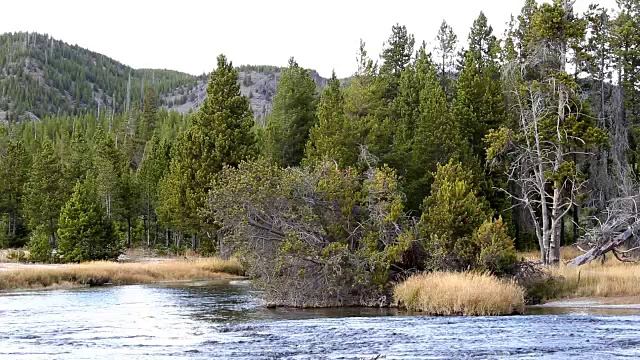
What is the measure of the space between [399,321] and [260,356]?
7480 mm

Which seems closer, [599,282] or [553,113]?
[599,282]

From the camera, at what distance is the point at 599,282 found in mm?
29484

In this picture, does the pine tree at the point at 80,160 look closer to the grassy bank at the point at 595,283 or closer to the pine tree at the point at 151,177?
the pine tree at the point at 151,177

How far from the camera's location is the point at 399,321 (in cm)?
2330

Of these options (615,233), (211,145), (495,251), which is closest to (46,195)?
(211,145)

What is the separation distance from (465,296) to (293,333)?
7.33 m

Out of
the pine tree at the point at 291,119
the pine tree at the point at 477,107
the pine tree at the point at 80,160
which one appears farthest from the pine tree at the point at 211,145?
the pine tree at the point at 80,160

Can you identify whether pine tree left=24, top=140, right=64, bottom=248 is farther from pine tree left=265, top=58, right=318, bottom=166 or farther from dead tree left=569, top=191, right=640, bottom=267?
dead tree left=569, top=191, right=640, bottom=267

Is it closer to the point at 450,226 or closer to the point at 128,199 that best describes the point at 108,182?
the point at 128,199

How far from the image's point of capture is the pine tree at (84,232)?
2154 inches

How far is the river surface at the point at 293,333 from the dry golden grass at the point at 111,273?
10.6 m

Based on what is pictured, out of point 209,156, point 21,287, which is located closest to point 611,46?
point 209,156

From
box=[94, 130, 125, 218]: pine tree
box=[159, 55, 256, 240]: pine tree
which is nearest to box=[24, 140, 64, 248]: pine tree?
box=[94, 130, 125, 218]: pine tree

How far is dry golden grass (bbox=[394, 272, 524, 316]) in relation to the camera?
82.2 feet
